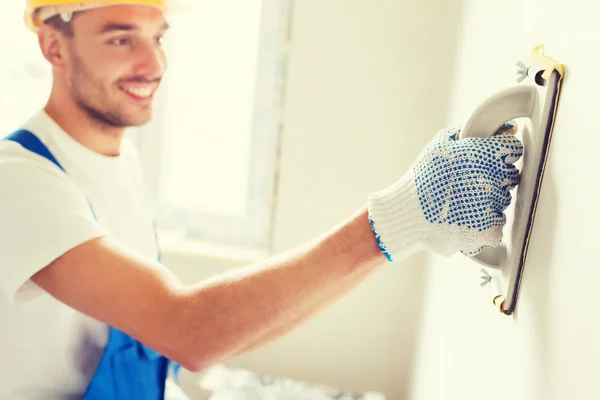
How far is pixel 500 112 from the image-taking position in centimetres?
56

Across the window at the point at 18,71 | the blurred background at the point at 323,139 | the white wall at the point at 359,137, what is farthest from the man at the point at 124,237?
the window at the point at 18,71

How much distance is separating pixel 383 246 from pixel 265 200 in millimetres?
1231

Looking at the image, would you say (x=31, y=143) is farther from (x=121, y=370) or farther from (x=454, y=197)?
(x=454, y=197)

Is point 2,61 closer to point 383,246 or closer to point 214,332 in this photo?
point 214,332

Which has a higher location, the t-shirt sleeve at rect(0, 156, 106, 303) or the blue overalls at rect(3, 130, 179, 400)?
the t-shirt sleeve at rect(0, 156, 106, 303)

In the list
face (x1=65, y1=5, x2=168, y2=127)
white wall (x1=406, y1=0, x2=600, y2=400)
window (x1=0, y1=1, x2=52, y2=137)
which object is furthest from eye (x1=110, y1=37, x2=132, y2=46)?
window (x1=0, y1=1, x2=52, y2=137)

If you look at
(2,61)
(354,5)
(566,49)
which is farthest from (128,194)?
(2,61)

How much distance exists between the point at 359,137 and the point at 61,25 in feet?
2.90

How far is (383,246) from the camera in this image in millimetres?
629

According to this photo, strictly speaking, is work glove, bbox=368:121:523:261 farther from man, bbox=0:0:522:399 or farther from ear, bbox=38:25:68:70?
ear, bbox=38:25:68:70

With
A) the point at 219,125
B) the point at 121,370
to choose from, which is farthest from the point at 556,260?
the point at 219,125

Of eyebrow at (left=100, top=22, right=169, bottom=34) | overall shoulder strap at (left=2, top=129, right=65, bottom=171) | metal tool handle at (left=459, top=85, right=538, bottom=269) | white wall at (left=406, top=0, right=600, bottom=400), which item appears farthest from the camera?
eyebrow at (left=100, top=22, right=169, bottom=34)

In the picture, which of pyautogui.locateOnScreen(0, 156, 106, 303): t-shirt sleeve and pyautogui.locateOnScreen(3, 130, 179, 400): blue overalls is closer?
pyautogui.locateOnScreen(0, 156, 106, 303): t-shirt sleeve

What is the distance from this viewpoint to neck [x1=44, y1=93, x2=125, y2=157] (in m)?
1.08
